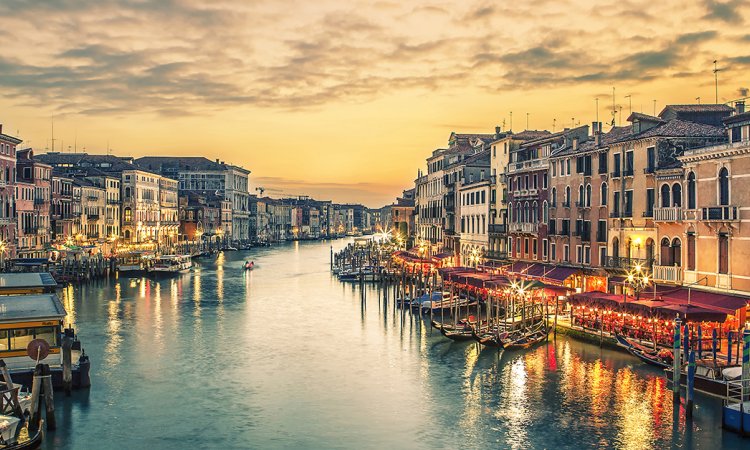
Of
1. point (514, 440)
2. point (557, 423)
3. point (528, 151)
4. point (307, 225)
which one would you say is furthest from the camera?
point (307, 225)

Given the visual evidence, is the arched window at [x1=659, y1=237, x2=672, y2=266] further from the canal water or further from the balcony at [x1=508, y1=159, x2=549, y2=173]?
the balcony at [x1=508, y1=159, x2=549, y2=173]

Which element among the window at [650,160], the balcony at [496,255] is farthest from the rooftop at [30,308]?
the balcony at [496,255]

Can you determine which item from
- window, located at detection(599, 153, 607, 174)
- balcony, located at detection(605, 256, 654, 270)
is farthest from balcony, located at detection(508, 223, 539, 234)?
balcony, located at detection(605, 256, 654, 270)

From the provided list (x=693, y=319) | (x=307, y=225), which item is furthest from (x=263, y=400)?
(x=307, y=225)

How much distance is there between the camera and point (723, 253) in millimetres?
23500

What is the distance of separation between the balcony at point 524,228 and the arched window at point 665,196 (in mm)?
10831

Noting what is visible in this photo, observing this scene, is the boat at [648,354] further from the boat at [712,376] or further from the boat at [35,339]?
the boat at [35,339]

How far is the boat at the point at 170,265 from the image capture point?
61119 mm

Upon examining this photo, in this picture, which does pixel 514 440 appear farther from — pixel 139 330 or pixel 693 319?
pixel 139 330

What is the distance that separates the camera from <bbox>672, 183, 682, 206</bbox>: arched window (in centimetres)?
2627

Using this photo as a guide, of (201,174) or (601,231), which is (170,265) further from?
(201,174)

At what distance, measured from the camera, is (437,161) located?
59031 millimetres

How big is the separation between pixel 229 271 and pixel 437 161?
75.1 feet

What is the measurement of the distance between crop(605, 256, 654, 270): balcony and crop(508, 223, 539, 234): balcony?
7797 millimetres
